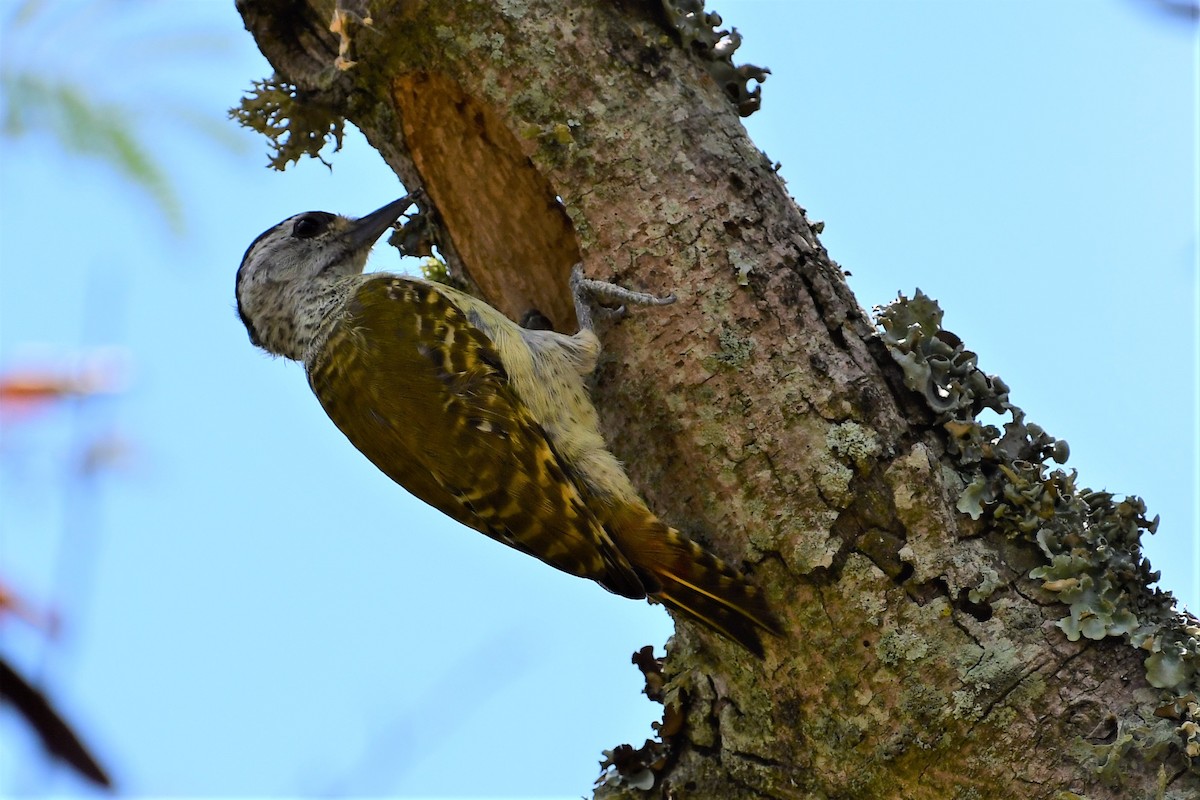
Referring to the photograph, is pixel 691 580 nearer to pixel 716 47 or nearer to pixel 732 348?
pixel 732 348

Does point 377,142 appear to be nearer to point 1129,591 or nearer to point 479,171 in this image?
point 479,171

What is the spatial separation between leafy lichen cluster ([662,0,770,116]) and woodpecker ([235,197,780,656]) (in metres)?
0.70

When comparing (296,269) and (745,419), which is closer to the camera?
(745,419)

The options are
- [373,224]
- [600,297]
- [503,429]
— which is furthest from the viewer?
[373,224]

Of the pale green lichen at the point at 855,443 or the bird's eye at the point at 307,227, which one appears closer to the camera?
the pale green lichen at the point at 855,443

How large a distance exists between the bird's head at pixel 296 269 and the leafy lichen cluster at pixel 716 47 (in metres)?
1.56

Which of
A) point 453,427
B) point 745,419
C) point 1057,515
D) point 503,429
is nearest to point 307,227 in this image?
point 453,427

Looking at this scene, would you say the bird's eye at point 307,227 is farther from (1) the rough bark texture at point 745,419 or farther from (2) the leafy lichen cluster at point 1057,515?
(2) the leafy lichen cluster at point 1057,515

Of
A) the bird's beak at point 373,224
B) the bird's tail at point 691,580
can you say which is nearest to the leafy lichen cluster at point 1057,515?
the bird's tail at point 691,580

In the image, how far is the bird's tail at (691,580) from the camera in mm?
2971

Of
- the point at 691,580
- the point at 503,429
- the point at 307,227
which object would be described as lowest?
the point at 691,580

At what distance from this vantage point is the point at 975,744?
8.98 feet

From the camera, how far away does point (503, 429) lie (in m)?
3.68

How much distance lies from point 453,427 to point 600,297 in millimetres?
655
